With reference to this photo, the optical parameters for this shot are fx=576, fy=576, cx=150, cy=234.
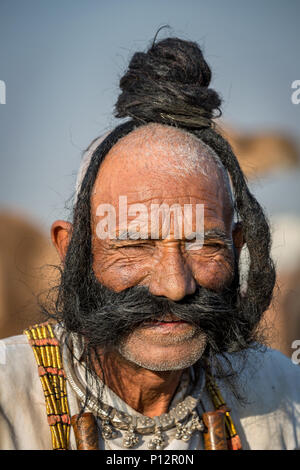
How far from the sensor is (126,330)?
2.57 metres

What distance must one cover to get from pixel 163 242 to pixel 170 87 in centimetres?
82

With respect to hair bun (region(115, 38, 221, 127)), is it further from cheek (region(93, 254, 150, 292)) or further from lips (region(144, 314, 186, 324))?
lips (region(144, 314, 186, 324))

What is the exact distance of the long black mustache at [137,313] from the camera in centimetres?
248

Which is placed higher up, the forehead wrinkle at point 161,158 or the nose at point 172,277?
the forehead wrinkle at point 161,158

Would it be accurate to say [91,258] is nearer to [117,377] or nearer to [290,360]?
[117,377]

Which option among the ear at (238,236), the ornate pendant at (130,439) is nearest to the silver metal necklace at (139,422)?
the ornate pendant at (130,439)

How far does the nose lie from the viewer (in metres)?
→ 2.41

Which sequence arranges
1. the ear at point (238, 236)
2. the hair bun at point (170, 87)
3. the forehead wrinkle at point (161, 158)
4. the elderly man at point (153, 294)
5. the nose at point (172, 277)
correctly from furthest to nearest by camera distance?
the ear at point (238, 236) → the hair bun at point (170, 87) → the forehead wrinkle at point (161, 158) → the elderly man at point (153, 294) → the nose at point (172, 277)

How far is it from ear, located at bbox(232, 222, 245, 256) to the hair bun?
546 millimetres

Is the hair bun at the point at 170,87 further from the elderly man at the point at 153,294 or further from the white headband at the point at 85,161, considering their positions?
the white headband at the point at 85,161

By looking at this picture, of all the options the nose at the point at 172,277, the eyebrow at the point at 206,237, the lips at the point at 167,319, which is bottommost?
the lips at the point at 167,319

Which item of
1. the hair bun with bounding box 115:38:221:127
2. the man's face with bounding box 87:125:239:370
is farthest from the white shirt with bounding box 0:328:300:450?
the hair bun with bounding box 115:38:221:127
